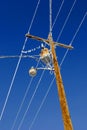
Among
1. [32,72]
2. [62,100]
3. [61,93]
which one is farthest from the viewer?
[32,72]

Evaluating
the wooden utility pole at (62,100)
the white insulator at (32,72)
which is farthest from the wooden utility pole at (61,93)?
the white insulator at (32,72)

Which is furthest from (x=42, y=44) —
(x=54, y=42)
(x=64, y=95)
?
(x=64, y=95)

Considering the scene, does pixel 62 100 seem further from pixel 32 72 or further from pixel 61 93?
pixel 32 72

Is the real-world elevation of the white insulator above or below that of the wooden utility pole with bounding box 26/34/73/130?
above

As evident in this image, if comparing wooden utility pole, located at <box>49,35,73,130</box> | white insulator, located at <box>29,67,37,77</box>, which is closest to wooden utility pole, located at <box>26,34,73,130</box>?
wooden utility pole, located at <box>49,35,73,130</box>

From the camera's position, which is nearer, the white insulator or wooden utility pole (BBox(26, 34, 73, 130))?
wooden utility pole (BBox(26, 34, 73, 130))

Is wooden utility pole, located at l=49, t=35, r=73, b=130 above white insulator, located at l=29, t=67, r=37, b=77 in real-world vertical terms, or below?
below

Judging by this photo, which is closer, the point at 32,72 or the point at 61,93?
the point at 61,93

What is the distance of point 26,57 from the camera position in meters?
20.6

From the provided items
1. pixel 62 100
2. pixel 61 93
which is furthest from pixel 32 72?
pixel 62 100

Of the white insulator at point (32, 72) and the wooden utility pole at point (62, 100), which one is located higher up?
the white insulator at point (32, 72)

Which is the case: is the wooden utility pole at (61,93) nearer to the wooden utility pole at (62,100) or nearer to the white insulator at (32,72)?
the wooden utility pole at (62,100)

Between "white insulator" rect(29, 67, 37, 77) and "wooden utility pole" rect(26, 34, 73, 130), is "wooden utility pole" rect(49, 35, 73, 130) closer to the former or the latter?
"wooden utility pole" rect(26, 34, 73, 130)

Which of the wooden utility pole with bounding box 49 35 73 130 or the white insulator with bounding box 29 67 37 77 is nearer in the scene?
the wooden utility pole with bounding box 49 35 73 130
